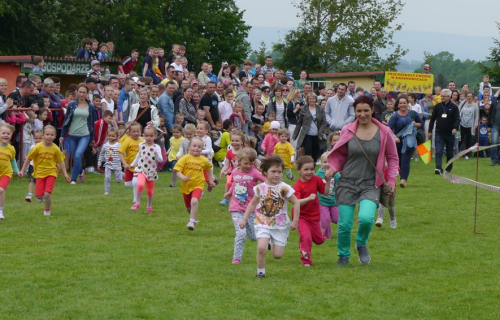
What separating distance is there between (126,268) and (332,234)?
4.15 m

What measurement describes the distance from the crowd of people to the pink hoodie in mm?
14

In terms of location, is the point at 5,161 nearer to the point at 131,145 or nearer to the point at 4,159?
the point at 4,159

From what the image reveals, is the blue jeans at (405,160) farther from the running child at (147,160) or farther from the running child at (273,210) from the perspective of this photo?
the running child at (273,210)

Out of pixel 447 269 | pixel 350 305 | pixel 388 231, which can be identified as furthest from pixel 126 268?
pixel 388 231

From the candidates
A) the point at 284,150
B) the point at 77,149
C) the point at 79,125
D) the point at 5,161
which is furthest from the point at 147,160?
the point at 79,125

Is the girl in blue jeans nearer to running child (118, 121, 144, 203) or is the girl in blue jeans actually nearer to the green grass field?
running child (118, 121, 144, 203)

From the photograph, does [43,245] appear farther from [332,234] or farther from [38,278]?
[332,234]

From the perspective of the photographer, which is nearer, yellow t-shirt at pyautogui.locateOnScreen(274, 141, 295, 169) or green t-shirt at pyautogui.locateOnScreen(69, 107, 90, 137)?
yellow t-shirt at pyautogui.locateOnScreen(274, 141, 295, 169)

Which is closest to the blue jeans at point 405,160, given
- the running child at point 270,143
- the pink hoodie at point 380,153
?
the running child at point 270,143

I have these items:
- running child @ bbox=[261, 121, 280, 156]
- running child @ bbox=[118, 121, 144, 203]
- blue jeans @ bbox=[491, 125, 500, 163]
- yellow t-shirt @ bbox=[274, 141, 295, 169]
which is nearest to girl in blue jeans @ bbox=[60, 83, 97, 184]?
running child @ bbox=[118, 121, 144, 203]

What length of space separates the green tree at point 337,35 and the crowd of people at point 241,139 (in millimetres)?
25654

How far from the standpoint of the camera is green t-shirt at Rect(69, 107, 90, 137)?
1986 centimetres

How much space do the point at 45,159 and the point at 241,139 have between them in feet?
10.6

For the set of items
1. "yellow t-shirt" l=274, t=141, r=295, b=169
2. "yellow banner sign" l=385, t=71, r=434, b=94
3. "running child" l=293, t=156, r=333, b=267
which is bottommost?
"running child" l=293, t=156, r=333, b=267
